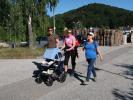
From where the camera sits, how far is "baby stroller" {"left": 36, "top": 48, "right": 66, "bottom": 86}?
43.7ft

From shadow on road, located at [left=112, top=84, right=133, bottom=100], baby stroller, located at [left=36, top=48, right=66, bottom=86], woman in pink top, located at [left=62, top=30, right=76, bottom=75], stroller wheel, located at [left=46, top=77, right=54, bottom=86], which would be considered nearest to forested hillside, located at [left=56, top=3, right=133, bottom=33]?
woman in pink top, located at [left=62, top=30, right=76, bottom=75]

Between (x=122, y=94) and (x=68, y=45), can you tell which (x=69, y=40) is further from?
(x=122, y=94)

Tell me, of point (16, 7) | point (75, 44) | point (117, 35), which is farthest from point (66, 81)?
point (117, 35)

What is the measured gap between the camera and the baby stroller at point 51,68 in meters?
13.3

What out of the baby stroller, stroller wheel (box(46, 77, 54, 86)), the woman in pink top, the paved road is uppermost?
the woman in pink top

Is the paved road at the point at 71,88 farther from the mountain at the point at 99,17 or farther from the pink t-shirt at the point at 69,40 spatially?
the mountain at the point at 99,17

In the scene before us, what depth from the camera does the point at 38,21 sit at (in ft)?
120

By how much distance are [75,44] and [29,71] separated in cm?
276

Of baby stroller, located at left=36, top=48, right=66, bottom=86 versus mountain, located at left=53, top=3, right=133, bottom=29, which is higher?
mountain, located at left=53, top=3, right=133, bottom=29

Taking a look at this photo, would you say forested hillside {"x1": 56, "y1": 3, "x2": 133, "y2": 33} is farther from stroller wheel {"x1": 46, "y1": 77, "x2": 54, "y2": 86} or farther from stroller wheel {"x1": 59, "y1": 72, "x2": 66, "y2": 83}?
stroller wheel {"x1": 46, "y1": 77, "x2": 54, "y2": 86}

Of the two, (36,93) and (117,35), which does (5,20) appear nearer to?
(117,35)

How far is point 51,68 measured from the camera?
13.4 m

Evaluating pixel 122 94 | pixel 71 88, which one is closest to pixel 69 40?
pixel 71 88

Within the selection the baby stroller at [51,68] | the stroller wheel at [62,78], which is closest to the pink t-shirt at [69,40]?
the baby stroller at [51,68]
